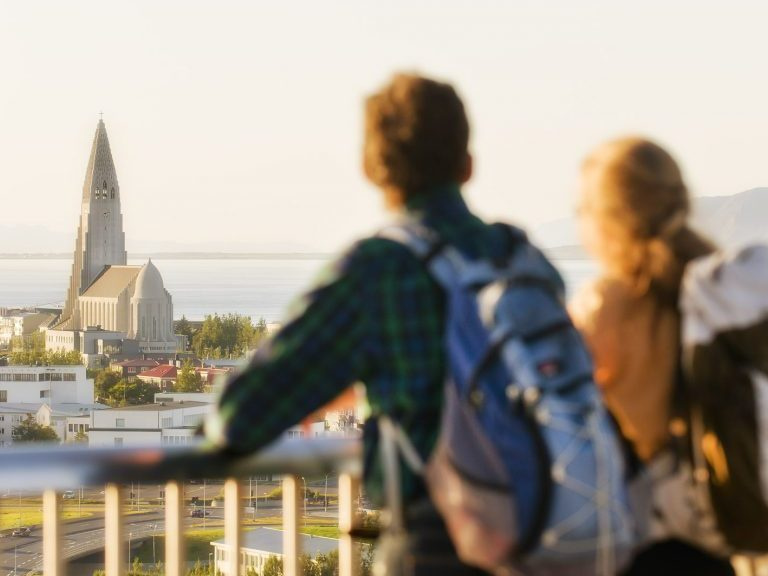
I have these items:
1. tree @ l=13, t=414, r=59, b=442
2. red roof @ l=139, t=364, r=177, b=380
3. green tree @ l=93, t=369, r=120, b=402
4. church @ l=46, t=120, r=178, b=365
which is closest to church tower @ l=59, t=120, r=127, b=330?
church @ l=46, t=120, r=178, b=365

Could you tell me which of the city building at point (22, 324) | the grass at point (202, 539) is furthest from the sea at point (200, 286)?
the grass at point (202, 539)

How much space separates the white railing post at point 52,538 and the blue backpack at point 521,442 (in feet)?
1.92

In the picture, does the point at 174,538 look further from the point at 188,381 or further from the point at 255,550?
the point at 188,381

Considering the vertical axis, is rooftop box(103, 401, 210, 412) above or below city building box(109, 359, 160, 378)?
above

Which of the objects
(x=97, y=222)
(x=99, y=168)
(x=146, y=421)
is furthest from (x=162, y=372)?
(x=99, y=168)

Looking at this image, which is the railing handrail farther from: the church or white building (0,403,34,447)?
the church

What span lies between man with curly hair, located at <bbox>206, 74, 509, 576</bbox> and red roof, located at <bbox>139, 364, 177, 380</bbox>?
7178 centimetres

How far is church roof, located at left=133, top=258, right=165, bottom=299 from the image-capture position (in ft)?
315

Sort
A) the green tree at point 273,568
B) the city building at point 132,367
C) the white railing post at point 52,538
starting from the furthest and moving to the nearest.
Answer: the city building at point 132,367, the green tree at point 273,568, the white railing post at point 52,538

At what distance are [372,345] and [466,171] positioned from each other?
0.19m

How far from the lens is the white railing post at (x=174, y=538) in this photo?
1.80 m

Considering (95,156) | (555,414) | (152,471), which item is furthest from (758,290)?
(95,156)

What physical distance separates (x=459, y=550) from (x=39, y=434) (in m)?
61.7

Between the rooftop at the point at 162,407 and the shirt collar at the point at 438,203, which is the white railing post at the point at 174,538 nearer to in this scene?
the shirt collar at the point at 438,203
